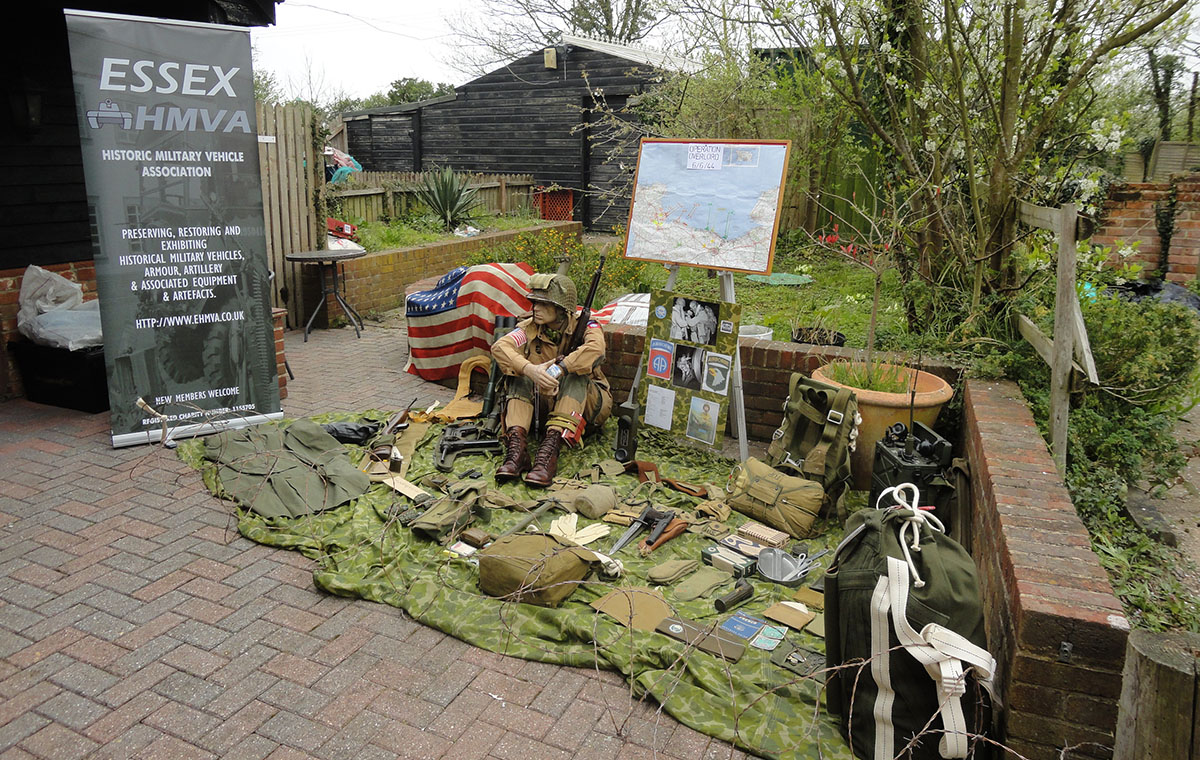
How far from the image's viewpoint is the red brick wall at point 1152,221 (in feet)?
29.3

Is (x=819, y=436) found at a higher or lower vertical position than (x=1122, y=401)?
lower

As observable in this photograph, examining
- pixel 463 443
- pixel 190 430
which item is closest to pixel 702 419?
pixel 463 443

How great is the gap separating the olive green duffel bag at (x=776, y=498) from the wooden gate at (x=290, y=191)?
5.85 meters

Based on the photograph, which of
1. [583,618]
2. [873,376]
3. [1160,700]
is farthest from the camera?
[873,376]

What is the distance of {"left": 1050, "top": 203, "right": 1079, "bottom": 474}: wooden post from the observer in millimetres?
3734

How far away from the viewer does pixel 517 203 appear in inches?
602

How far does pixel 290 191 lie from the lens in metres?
8.30

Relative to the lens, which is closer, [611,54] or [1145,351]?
[1145,351]

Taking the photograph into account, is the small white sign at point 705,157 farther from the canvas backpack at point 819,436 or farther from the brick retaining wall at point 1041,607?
the brick retaining wall at point 1041,607

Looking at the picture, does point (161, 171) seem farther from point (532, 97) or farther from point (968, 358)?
point (532, 97)

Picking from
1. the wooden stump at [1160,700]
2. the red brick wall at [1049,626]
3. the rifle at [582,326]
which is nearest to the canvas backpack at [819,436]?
the red brick wall at [1049,626]

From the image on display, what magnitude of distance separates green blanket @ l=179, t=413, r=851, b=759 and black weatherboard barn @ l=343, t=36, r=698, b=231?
12613 mm

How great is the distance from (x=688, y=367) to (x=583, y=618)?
2214 mm

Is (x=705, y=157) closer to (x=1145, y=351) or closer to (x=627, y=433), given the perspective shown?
(x=627, y=433)
